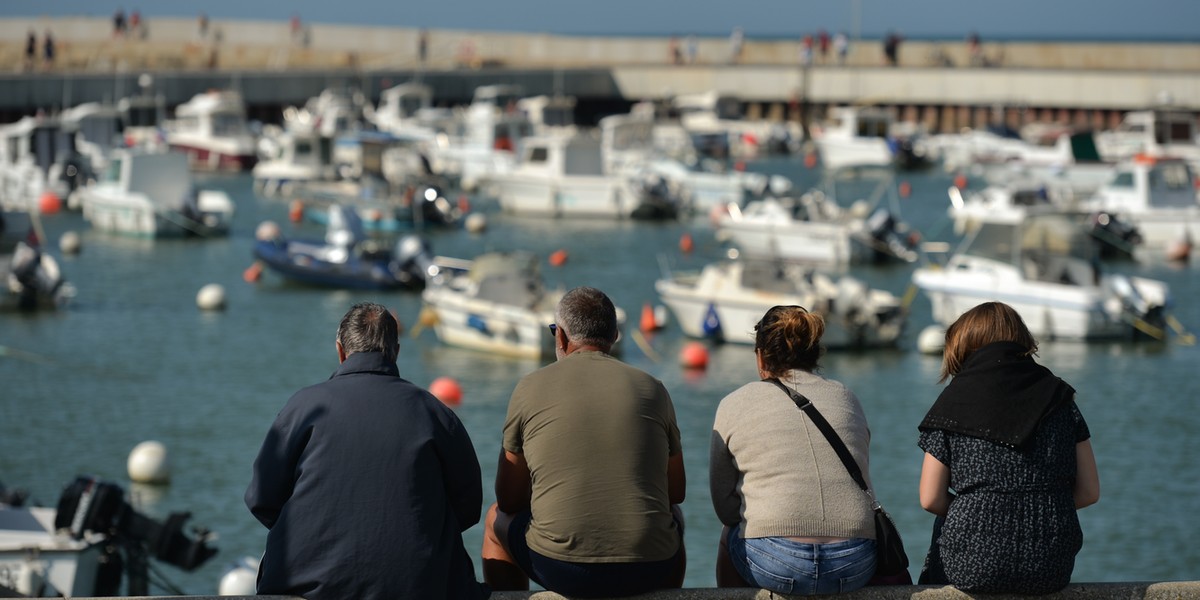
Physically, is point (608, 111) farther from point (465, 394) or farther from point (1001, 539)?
point (1001, 539)

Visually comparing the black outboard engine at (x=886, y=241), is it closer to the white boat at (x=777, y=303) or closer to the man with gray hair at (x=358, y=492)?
the white boat at (x=777, y=303)

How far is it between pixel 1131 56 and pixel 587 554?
197ft

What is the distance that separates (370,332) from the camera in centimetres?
544

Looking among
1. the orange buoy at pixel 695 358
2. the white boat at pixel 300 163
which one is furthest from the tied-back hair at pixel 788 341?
the white boat at pixel 300 163

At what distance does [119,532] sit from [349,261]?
58.4 feet

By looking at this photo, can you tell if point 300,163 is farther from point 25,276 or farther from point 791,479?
point 791,479

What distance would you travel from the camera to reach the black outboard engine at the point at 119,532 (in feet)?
35.4

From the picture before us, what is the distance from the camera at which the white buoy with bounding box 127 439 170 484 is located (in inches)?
637

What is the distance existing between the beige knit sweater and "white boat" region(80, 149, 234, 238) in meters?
32.2

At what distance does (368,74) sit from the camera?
62062 millimetres

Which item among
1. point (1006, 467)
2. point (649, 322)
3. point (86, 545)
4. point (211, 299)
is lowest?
point (211, 299)

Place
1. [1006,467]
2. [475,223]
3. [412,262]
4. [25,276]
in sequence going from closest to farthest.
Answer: [1006,467], [25,276], [412,262], [475,223]

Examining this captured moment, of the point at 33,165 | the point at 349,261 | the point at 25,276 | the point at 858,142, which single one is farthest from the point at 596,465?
the point at 858,142

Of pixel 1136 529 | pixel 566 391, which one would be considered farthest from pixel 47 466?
pixel 566 391
